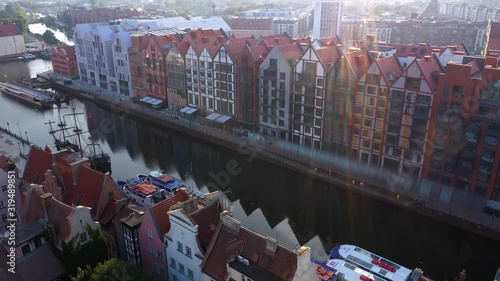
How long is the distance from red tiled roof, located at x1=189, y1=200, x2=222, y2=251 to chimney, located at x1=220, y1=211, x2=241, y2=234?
2.83 m

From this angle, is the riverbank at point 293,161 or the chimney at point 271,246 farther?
the riverbank at point 293,161

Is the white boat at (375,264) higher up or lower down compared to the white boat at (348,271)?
higher up

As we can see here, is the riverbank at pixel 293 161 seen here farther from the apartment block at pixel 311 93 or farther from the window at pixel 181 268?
the window at pixel 181 268

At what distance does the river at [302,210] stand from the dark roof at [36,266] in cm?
2665

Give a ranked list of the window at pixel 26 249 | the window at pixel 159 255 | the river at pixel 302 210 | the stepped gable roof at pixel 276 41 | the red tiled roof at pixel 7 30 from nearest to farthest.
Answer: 1. the window at pixel 26 249
2. the window at pixel 159 255
3. the river at pixel 302 210
4. the stepped gable roof at pixel 276 41
5. the red tiled roof at pixel 7 30

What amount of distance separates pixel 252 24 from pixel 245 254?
156689 millimetres

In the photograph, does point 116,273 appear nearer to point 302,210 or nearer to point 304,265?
point 304,265

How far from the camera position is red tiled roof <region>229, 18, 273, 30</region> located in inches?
6860

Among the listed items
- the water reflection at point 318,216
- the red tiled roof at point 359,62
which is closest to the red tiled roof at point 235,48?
the water reflection at point 318,216

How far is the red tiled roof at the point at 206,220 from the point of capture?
3541 cm

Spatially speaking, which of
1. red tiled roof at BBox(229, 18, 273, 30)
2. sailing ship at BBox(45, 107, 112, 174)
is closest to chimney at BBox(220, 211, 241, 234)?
sailing ship at BBox(45, 107, 112, 174)

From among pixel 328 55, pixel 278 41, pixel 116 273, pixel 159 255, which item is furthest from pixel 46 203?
pixel 278 41

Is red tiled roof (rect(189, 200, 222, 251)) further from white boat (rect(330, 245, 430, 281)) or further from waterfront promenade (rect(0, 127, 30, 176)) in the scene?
waterfront promenade (rect(0, 127, 30, 176))

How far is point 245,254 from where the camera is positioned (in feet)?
107
